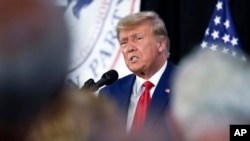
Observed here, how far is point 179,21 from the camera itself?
2.50m

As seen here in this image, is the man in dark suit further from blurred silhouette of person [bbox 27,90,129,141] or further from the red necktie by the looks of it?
blurred silhouette of person [bbox 27,90,129,141]

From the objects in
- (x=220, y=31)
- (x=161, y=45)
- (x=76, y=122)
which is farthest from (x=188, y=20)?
(x=76, y=122)

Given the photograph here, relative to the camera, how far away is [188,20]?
250 centimetres

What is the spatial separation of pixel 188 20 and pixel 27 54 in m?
2.14

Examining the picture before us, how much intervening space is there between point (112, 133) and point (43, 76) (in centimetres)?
9

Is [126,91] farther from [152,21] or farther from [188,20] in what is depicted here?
[188,20]

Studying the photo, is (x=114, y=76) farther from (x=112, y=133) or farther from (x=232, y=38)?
(x=112, y=133)

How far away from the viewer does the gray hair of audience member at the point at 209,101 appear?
0.56 meters

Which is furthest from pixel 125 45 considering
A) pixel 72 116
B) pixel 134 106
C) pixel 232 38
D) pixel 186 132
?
pixel 72 116

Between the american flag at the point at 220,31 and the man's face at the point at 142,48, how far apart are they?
359mm

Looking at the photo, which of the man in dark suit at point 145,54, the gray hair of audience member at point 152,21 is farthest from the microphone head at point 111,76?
the gray hair of audience member at point 152,21

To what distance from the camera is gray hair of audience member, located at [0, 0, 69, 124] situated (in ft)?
1.28

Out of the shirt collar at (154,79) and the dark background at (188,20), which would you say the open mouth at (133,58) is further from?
the dark background at (188,20)

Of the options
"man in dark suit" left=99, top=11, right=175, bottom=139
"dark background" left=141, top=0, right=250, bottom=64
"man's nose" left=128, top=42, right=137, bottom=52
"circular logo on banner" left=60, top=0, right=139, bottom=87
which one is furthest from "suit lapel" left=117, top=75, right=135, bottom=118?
"dark background" left=141, top=0, right=250, bottom=64
